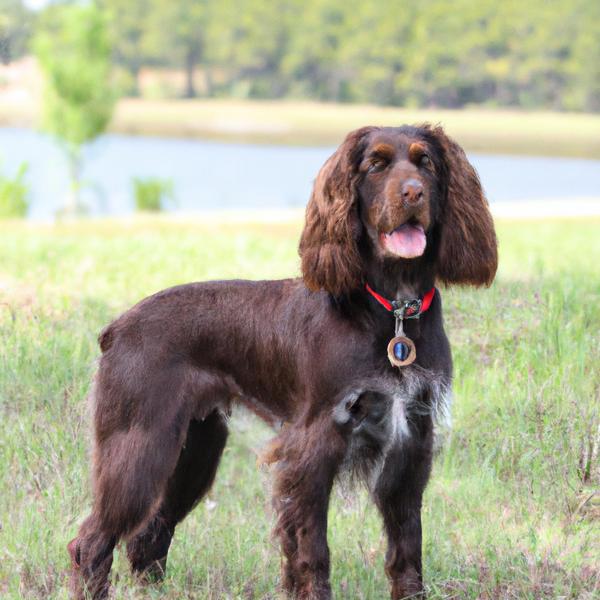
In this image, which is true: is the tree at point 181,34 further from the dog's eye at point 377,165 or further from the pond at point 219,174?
the dog's eye at point 377,165

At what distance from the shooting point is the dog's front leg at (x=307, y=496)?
3875mm

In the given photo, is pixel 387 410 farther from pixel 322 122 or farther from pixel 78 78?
pixel 322 122

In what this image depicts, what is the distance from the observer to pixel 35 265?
9.68 meters

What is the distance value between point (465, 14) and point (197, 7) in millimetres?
16854

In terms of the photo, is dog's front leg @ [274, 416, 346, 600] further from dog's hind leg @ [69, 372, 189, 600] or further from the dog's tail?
the dog's tail

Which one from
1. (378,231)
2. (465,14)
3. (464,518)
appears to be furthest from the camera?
(465,14)

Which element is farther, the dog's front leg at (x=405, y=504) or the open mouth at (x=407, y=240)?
the dog's front leg at (x=405, y=504)

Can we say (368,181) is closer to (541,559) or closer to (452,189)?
(452,189)

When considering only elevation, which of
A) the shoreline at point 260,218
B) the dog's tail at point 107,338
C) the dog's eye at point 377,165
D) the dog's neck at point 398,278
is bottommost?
the shoreline at point 260,218

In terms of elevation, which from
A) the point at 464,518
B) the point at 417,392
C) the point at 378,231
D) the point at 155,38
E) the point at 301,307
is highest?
the point at 155,38

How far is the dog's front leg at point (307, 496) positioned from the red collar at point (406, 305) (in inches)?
18.5

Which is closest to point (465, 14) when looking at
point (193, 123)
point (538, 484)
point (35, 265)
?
point (193, 123)

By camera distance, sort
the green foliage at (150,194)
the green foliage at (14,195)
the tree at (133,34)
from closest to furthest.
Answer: the green foliage at (14,195) < the green foliage at (150,194) < the tree at (133,34)

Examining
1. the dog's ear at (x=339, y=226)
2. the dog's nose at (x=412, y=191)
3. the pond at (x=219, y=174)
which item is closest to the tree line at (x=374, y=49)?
the pond at (x=219, y=174)
